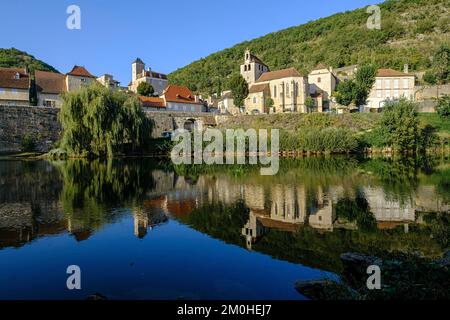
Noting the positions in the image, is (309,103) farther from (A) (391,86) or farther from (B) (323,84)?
(A) (391,86)

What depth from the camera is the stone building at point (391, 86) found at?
60.3m

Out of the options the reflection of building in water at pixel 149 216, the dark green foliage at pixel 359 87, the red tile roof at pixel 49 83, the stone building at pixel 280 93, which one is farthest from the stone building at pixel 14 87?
the dark green foliage at pixel 359 87

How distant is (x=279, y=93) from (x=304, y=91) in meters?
4.42

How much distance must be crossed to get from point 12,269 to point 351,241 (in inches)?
316

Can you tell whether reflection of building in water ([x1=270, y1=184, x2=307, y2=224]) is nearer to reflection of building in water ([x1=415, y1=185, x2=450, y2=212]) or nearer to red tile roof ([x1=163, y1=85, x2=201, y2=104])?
reflection of building in water ([x1=415, y1=185, x2=450, y2=212])

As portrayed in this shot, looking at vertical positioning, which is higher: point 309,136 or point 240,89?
point 240,89

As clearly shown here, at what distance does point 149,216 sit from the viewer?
12977mm

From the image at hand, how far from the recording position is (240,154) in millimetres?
41938

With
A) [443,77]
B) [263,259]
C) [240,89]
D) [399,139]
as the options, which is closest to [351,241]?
[263,259]

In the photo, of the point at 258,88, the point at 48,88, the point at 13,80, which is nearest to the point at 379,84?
the point at 258,88

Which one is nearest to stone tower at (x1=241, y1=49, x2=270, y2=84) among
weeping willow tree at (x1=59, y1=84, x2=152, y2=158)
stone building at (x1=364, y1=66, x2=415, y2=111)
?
stone building at (x1=364, y1=66, x2=415, y2=111)

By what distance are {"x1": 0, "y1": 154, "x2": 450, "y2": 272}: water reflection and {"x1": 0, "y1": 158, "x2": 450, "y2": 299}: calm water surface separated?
40mm
